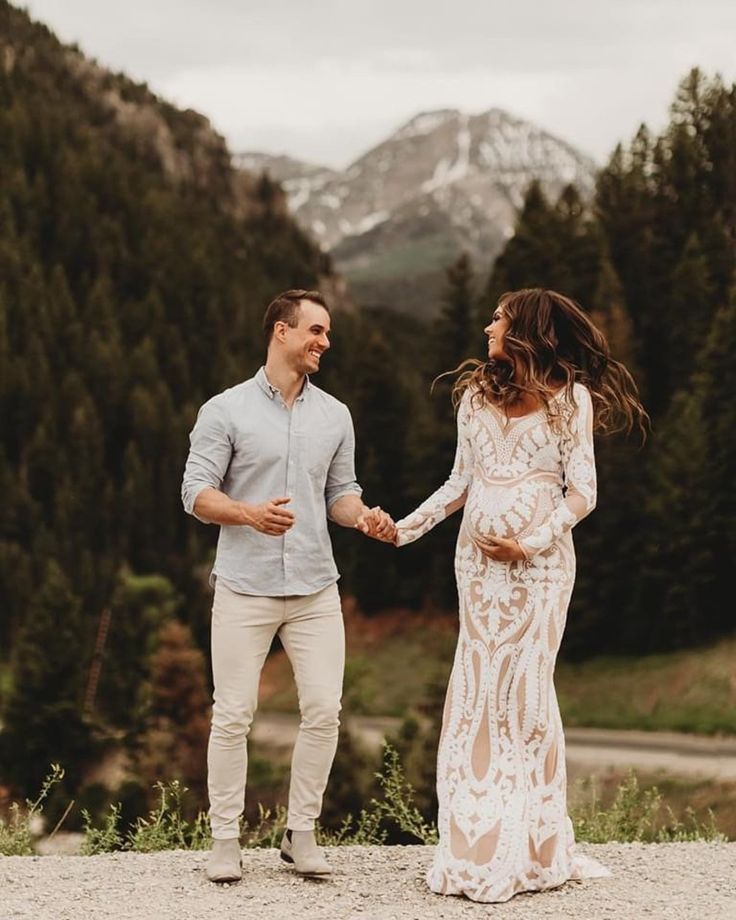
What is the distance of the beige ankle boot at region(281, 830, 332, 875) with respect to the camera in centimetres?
759

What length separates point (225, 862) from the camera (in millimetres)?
7492

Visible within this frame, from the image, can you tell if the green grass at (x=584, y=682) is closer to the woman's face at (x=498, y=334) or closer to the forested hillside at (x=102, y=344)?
the forested hillside at (x=102, y=344)

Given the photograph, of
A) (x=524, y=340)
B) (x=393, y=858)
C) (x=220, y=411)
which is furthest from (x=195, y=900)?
(x=524, y=340)

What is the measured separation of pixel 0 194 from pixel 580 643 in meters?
91.7

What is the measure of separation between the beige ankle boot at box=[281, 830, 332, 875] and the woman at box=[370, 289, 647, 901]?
1.98 feet

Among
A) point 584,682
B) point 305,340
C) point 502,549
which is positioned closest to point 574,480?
point 502,549

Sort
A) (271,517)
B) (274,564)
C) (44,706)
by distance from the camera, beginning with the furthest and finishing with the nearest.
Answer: (44,706)
(274,564)
(271,517)

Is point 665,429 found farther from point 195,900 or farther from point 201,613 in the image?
point 195,900

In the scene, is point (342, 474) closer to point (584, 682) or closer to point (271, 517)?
point (271, 517)

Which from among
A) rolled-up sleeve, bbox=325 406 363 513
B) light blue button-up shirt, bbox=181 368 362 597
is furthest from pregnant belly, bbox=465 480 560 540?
light blue button-up shirt, bbox=181 368 362 597

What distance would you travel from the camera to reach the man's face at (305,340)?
7.68 meters

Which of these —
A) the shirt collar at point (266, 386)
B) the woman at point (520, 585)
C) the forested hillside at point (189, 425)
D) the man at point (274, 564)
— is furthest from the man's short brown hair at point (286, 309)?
the forested hillside at point (189, 425)

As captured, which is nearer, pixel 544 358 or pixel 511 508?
pixel 511 508

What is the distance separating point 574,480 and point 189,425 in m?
102
